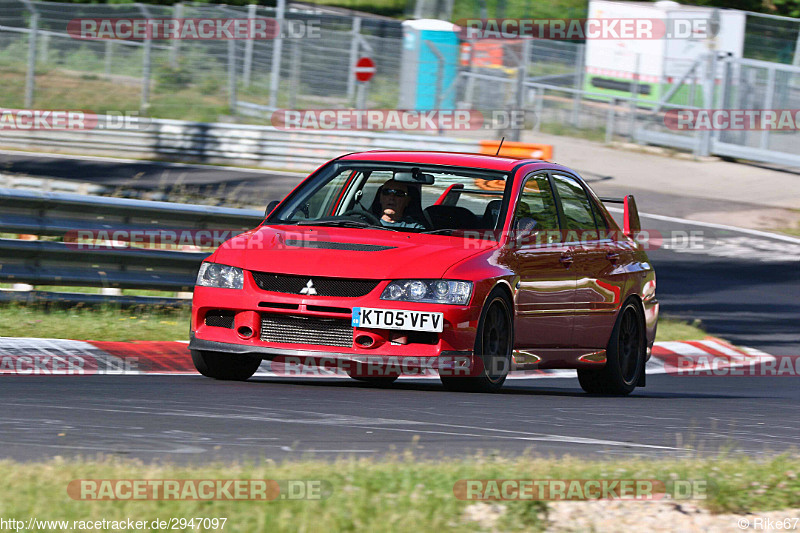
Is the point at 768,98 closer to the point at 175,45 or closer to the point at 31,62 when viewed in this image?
the point at 175,45

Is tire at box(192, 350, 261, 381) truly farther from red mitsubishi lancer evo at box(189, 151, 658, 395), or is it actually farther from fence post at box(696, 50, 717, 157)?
fence post at box(696, 50, 717, 157)

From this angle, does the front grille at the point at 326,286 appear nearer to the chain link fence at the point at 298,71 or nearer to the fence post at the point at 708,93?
the chain link fence at the point at 298,71

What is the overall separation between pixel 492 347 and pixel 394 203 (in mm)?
1232

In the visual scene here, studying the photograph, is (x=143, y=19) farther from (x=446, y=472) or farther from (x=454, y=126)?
(x=446, y=472)

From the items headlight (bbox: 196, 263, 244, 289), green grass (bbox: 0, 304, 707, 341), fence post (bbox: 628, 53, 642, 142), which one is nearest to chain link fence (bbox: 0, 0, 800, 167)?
fence post (bbox: 628, 53, 642, 142)

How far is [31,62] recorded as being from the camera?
28.2 metres

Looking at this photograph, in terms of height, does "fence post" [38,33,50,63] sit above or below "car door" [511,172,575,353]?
above

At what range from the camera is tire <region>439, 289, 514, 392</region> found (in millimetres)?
8008

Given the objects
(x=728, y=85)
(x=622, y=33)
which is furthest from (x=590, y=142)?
(x=622, y=33)

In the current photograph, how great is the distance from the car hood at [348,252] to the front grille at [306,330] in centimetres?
27

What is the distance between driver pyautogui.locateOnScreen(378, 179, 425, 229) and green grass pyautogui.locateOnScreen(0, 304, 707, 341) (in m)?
2.36

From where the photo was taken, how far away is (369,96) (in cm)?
2841

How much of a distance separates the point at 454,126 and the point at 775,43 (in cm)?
709

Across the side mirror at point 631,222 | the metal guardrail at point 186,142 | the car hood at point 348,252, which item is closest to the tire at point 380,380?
the car hood at point 348,252
